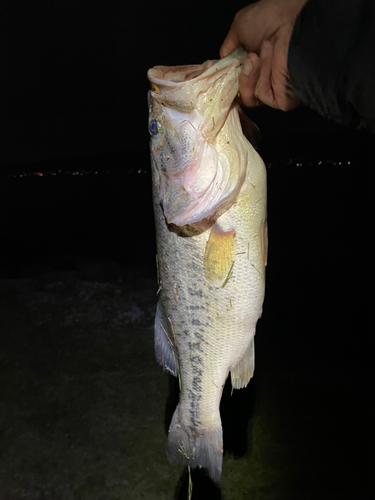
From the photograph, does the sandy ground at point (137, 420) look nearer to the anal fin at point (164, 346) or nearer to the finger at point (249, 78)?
the anal fin at point (164, 346)

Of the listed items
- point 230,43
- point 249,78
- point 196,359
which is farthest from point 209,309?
point 230,43

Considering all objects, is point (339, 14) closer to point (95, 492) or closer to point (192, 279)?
point (192, 279)

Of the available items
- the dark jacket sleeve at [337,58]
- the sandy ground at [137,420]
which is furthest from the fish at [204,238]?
the sandy ground at [137,420]

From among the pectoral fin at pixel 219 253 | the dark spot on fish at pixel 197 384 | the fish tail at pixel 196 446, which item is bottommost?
the fish tail at pixel 196 446

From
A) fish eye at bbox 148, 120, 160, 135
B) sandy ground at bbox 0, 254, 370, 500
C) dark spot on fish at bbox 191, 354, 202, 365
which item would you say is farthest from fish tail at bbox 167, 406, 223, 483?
fish eye at bbox 148, 120, 160, 135

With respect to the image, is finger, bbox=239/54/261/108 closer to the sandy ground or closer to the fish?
the fish

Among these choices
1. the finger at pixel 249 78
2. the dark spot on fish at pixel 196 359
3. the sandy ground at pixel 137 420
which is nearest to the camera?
the finger at pixel 249 78

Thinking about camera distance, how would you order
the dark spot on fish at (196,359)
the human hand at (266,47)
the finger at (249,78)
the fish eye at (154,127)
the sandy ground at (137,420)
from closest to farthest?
the human hand at (266,47) < the finger at (249,78) < the fish eye at (154,127) < the dark spot on fish at (196,359) < the sandy ground at (137,420)
